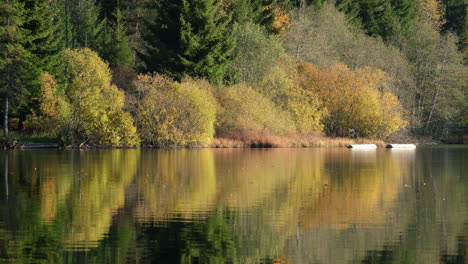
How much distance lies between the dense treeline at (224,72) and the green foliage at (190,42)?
117mm

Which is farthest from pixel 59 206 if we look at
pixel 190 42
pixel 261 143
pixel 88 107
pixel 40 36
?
pixel 190 42

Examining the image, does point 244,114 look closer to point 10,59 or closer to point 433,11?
point 10,59

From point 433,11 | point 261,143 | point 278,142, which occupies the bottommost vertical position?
point 261,143

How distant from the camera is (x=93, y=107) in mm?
56062

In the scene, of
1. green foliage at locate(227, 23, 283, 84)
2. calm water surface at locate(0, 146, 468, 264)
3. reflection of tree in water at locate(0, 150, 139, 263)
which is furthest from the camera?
green foliage at locate(227, 23, 283, 84)

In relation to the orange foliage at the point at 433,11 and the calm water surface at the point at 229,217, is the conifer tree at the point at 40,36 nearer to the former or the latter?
the calm water surface at the point at 229,217

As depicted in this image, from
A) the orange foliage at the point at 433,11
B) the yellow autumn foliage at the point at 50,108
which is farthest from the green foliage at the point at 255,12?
the orange foliage at the point at 433,11

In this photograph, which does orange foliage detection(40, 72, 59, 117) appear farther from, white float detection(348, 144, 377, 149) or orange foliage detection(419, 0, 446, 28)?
A: orange foliage detection(419, 0, 446, 28)

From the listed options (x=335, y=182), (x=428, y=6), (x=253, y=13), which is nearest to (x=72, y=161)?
(x=335, y=182)

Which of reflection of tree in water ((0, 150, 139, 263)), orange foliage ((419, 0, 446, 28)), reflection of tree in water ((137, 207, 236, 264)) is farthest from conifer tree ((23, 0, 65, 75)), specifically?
orange foliage ((419, 0, 446, 28))

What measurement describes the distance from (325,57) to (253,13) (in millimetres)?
9383

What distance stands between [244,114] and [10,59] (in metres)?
19.9

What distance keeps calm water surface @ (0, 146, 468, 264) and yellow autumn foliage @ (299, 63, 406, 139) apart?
40685mm

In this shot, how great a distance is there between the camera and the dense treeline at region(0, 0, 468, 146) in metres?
57.1
